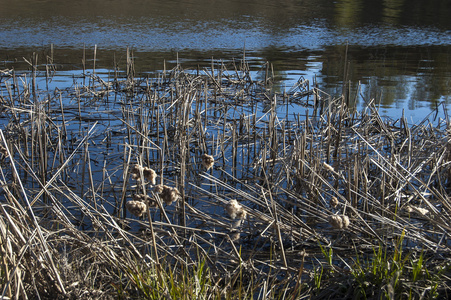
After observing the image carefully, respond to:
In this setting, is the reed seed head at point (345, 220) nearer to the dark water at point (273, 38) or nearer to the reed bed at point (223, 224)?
the reed bed at point (223, 224)

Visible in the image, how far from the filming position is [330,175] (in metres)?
5.22

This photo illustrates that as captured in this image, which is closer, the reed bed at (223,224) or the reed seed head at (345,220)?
the reed bed at (223,224)

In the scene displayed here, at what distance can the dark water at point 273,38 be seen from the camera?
38.9 feet

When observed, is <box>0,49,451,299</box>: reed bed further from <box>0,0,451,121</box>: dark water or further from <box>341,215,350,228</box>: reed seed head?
<box>0,0,451,121</box>: dark water

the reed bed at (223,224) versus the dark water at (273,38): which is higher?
the dark water at (273,38)

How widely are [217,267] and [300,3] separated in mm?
31855

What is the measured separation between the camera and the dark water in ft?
38.9

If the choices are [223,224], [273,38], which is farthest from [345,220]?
[273,38]

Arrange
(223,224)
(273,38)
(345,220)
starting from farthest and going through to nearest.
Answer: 1. (273,38)
2. (223,224)
3. (345,220)

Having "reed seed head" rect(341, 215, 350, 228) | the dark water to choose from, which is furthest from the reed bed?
the dark water

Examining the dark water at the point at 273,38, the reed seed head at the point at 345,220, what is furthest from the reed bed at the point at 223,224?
the dark water at the point at 273,38

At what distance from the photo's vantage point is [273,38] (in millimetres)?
19172

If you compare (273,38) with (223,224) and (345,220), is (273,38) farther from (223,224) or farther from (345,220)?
(345,220)

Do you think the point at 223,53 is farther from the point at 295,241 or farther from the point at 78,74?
the point at 295,241
